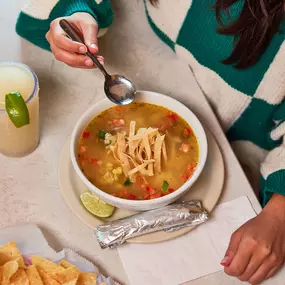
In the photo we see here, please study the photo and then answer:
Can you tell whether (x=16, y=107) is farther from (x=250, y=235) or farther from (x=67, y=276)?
(x=250, y=235)

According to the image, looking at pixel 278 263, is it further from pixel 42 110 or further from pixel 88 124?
pixel 42 110

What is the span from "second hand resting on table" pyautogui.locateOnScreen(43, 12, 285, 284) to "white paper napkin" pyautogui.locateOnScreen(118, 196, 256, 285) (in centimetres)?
3

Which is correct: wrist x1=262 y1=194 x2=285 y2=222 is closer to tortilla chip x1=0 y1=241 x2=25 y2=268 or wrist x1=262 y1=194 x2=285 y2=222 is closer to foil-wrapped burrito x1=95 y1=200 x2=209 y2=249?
foil-wrapped burrito x1=95 y1=200 x2=209 y2=249

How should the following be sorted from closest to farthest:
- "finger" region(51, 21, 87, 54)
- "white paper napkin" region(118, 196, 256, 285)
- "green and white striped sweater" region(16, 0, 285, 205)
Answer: "white paper napkin" region(118, 196, 256, 285)
"finger" region(51, 21, 87, 54)
"green and white striped sweater" region(16, 0, 285, 205)

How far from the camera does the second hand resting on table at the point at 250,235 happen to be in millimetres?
1014

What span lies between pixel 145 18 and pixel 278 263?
73cm

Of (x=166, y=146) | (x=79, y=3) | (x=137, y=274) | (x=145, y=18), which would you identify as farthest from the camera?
(x=145, y=18)

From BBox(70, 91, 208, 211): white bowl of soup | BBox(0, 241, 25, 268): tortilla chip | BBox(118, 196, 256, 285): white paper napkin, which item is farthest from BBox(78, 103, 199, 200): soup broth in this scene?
BBox(0, 241, 25, 268): tortilla chip

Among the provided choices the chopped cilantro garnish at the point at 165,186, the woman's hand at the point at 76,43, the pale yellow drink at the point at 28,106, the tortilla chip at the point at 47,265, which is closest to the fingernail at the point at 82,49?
the woman's hand at the point at 76,43

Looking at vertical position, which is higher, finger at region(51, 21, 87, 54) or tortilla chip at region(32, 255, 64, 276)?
finger at region(51, 21, 87, 54)

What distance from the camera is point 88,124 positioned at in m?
1.12

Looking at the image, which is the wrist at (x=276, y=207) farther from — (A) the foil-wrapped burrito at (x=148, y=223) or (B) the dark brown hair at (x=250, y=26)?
(B) the dark brown hair at (x=250, y=26)

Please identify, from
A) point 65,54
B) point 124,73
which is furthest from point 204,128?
point 65,54

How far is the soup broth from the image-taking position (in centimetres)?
106
